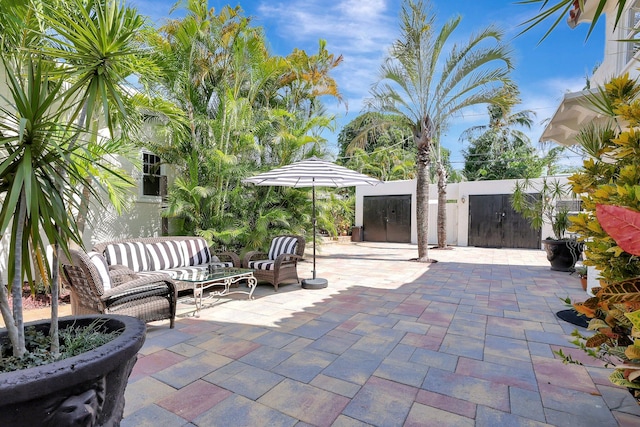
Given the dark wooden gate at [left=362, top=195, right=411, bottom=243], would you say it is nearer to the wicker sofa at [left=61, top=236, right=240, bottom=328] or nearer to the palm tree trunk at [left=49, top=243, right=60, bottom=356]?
the wicker sofa at [left=61, top=236, right=240, bottom=328]

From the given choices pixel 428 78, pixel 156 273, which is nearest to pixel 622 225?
pixel 156 273

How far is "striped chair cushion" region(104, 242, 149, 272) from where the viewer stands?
16.4 ft

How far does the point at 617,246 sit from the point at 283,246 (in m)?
5.33

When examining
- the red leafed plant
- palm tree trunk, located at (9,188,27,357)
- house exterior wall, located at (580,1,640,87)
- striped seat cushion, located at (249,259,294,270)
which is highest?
house exterior wall, located at (580,1,640,87)

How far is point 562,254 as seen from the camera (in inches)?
306

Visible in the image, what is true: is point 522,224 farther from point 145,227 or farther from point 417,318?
point 145,227

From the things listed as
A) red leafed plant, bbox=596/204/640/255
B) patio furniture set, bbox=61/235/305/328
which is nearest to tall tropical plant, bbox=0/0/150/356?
patio furniture set, bbox=61/235/305/328

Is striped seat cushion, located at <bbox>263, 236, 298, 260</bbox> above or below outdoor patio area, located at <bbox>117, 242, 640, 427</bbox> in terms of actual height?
above

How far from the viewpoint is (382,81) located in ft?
30.1

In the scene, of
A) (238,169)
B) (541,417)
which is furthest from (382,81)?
(541,417)

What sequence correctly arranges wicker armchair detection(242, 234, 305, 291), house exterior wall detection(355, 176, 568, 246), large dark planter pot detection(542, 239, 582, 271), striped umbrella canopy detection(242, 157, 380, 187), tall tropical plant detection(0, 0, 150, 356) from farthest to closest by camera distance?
1. house exterior wall detection(355, 176, 568, 246)
2. large dark planter pot detection(542, 239, 582, 271)
3. wicker armchair detection(242, 234, 305, 291)
4. striped umbrella canopy detection(242, 157, 380, 187)
5. tall tropical plant detection(0, 0, 150, 356)

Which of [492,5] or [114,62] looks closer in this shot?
[114,62]

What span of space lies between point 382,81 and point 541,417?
8.64m

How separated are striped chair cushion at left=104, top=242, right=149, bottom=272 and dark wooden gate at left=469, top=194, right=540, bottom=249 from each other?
12.9m
